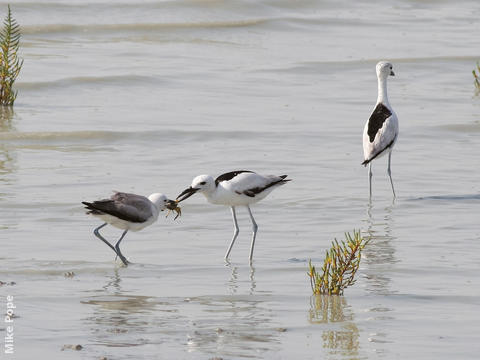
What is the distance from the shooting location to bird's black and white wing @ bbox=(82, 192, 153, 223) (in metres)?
9.03

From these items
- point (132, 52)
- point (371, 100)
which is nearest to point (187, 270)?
point (371, 100)

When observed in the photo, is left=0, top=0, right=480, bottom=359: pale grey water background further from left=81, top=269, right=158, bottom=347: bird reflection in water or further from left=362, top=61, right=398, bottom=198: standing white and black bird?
left=362, top=61, right=398, bottom=198: standing white and black bird

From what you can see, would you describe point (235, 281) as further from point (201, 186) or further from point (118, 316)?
point (118, 316)

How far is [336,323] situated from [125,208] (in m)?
2.33

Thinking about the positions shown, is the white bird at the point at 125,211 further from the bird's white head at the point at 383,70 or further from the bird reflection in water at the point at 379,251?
the bird's white head at the point at 383,70

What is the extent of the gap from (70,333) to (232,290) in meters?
1.69

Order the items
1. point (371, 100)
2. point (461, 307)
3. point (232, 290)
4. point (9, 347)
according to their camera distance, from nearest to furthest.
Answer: point (9, 347), point (461, 307), point (232, 290), point (371, 100)

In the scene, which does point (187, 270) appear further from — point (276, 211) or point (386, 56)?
point (386, 56)

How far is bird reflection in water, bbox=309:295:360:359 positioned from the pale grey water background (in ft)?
0.07

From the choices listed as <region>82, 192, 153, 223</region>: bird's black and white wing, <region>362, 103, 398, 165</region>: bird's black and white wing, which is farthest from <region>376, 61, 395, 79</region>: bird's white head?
<region>82, 192, 153, 223</region>: bird's black and white wing

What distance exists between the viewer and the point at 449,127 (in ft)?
52.2

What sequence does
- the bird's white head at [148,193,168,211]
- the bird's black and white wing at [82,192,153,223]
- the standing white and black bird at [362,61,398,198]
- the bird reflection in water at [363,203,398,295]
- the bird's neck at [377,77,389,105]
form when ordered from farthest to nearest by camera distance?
the bird's neck at [377,77,389,105]
the standing white and black bird at [362,61,398,198]
the bird's white head at [148,193,168,211]
the bird's black and white wing at [82,192,153,223]
the bird reflection in water at [363,203,398,295]

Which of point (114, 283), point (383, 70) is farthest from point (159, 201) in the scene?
point (383, 70)

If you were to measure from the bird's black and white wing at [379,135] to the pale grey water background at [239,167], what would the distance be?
16.1 inches
